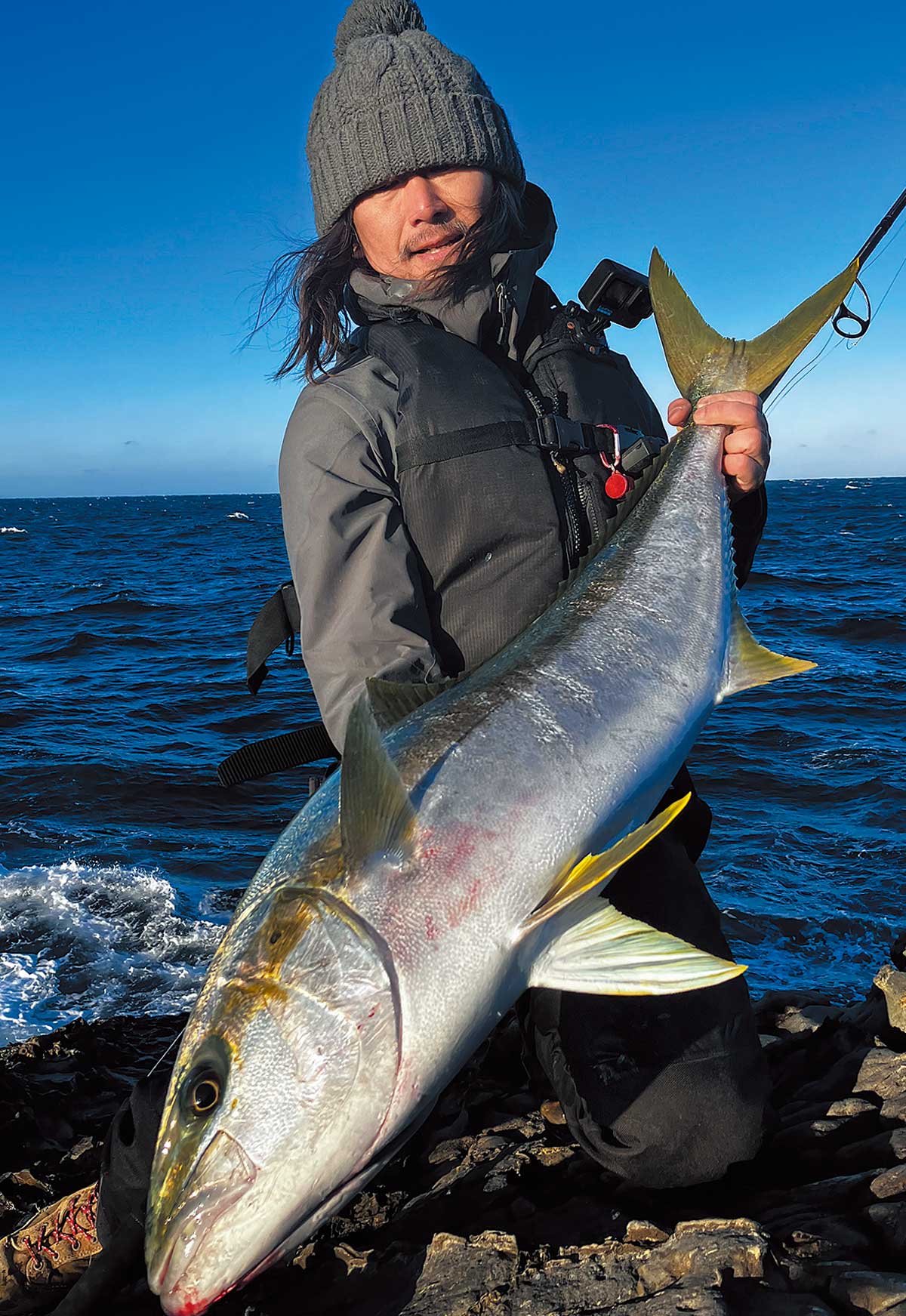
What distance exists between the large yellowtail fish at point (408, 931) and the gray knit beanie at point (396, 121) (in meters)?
2.04

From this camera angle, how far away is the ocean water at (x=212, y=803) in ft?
21.4

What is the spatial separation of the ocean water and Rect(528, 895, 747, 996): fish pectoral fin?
4.34 meters

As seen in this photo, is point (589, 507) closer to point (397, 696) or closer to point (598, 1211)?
point (397, 696)

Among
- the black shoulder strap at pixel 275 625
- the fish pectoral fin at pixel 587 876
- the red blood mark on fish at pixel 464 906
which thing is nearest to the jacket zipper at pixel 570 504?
the black shoulder strap at pixel 275 625

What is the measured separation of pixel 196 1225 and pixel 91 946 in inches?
212

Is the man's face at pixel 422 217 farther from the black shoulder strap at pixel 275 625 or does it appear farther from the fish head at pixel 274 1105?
the fish head at pixel 274 1105

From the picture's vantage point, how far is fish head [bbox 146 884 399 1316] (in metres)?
1.89

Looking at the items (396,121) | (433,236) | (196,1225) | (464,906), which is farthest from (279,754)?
(396,121)

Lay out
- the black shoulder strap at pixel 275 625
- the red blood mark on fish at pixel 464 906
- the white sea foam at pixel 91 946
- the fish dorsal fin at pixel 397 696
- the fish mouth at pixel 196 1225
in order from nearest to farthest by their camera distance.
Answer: the fish mouth at pixel 196 1225 → the red blood mark on fish at pixel 464 906 → the fish dorsal fin at pixel 397 696 → the black shoulder strap at pixel 275 625 → the white sea foam at pixel 91 946

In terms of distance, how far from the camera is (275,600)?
363cm

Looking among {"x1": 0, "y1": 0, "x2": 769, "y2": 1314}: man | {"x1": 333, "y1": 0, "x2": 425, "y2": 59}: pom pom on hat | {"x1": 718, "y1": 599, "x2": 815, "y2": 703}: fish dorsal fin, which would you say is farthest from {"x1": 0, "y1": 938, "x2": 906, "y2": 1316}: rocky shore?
{"x1": 333, "y1": 0, "x2": 425, "y2": 59}: pom pom on hat

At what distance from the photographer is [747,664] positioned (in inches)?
115

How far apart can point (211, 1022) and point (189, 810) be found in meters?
8.16

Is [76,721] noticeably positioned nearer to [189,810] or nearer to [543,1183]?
[189,810]
